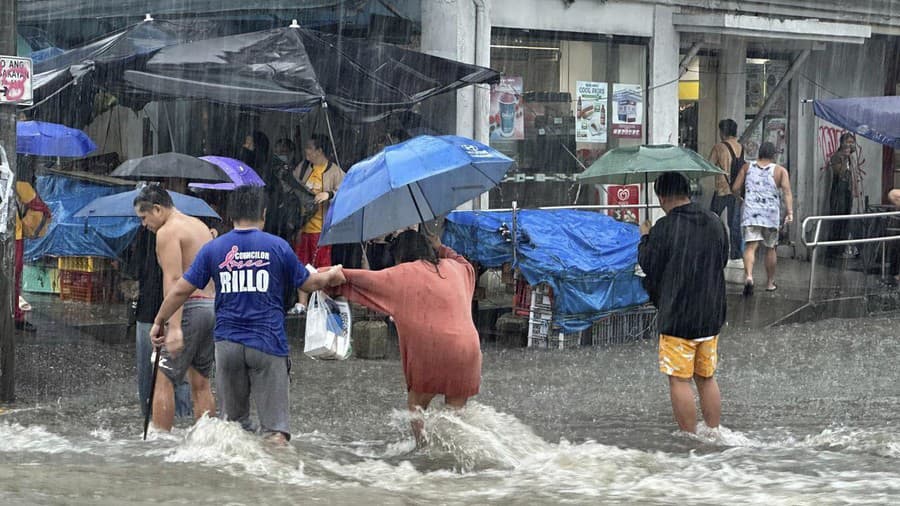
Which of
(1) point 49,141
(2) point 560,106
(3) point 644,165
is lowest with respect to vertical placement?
(3) point 644,165

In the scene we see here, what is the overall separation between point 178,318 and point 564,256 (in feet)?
17.7

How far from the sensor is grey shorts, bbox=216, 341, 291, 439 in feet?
24.3

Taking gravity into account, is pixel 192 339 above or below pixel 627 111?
below

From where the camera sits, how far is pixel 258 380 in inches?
295

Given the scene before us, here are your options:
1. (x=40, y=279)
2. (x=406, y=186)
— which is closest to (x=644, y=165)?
(x=406, y=186)

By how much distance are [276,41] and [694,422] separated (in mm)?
6576

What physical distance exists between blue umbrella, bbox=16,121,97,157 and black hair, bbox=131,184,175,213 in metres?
5.46

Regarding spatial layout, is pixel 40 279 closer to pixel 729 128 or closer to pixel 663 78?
pixel 663 78

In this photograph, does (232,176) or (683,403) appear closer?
(683,403)

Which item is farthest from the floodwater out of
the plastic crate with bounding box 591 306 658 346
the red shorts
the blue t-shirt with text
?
the red shorts

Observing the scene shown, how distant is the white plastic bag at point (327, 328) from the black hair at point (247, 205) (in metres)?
0.57

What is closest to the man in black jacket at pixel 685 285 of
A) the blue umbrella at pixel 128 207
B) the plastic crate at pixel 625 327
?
the blue umbrella at pixel 128 207

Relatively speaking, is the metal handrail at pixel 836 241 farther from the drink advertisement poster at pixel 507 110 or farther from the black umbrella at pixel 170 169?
the black umbrella at pixel 170 169

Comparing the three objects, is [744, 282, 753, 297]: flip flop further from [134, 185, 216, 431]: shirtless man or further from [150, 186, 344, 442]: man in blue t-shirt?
[150, 186, 344, 442]: man in blue t-shirt
